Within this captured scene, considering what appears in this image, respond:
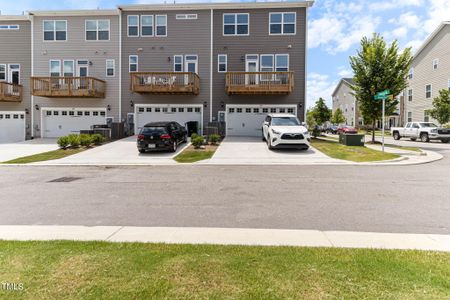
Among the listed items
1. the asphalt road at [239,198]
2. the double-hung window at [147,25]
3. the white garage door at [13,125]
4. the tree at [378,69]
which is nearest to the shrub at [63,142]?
the asphalt road at [239,198]

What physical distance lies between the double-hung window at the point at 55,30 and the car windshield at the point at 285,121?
1811 cm

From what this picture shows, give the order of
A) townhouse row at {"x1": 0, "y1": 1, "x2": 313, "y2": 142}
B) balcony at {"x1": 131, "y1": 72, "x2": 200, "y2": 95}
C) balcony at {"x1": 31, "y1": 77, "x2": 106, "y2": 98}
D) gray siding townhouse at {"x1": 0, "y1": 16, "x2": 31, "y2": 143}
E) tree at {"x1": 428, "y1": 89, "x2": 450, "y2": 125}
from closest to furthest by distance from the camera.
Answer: balcony at {"x1": 131, "y1": 72, "x2": 200, "y2": 95}, balcony at {"x1": 31, "y1": 77, "x2": 106, "y2": 98}, townhouse row at {"x1": 0, "y1": 1, "x2": 313, "y2": 142}, gray siding townhouse at {"x1": 0, "y1": 16, "x2": 31, "y2": 143}, tree at {"x1": 428, "y1": 89, "x2": 450, "y2": 125}

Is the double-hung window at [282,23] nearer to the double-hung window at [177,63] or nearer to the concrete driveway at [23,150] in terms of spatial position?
the double-hung window at [177,63]

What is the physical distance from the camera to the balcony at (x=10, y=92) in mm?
21969

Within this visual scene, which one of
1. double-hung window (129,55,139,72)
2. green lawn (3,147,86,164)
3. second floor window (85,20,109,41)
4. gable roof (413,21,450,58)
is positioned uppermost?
gable roof (413,21,450,58)

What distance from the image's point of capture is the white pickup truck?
23.4 m

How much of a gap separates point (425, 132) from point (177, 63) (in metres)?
20.8

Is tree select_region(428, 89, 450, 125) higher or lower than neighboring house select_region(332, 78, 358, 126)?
lower

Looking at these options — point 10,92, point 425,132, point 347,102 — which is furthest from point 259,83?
point 347,102

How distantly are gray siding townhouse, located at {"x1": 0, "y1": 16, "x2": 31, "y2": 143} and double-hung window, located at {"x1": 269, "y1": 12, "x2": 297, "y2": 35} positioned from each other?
19.2 metres

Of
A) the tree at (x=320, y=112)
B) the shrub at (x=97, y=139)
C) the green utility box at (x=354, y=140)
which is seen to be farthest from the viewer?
the tree at (x=320, y=112)

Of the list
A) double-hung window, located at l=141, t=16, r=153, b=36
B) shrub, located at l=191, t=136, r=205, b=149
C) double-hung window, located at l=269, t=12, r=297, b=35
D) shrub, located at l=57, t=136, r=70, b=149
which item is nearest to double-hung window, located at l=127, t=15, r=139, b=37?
double-hung window, located at l=141, t=16, r=153, b=36

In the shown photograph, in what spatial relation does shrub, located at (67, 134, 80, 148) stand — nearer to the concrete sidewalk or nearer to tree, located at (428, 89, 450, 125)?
the concrete sidewalk

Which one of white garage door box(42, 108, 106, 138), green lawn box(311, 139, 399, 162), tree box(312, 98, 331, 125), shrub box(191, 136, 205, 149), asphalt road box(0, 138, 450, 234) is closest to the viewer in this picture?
asphalt road box(0, 138, 450, 234)
